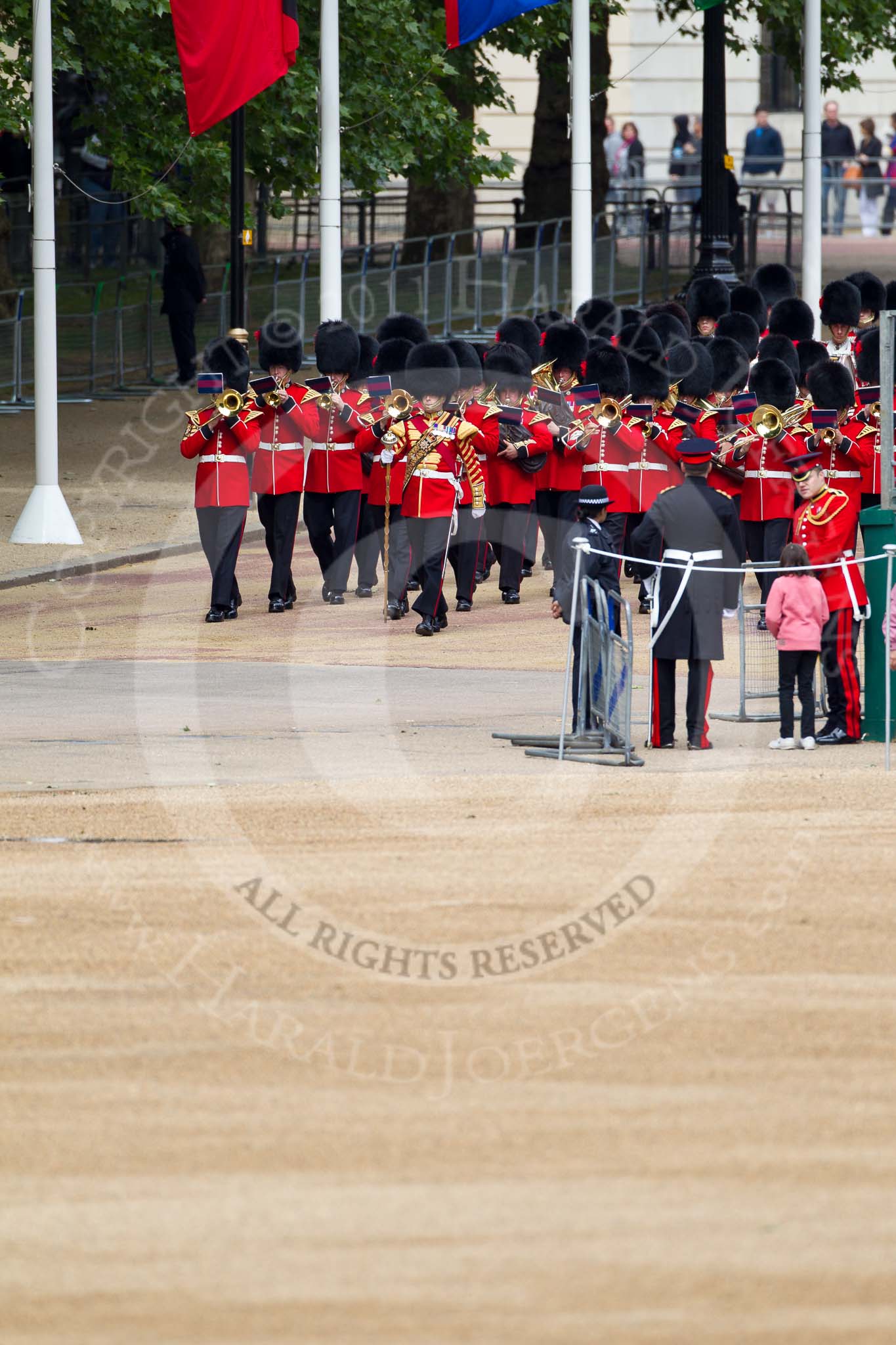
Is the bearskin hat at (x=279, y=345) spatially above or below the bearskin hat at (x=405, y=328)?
below

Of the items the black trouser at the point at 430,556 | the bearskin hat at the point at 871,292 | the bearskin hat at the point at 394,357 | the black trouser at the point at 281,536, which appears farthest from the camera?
the bearskin hat at the point at 871,292

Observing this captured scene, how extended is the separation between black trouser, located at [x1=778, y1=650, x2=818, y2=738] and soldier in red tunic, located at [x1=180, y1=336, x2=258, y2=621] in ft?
13.9

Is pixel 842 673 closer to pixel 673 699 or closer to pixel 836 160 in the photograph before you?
pixel 673 699

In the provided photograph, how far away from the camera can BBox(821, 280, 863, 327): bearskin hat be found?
1836 cm

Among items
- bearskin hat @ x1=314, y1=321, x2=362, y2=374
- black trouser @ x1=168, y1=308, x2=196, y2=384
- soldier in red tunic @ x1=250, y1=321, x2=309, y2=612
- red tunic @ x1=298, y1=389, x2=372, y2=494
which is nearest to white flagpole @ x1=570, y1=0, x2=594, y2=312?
black trouser @ x1=168, y1=308, x2=196, y2=384

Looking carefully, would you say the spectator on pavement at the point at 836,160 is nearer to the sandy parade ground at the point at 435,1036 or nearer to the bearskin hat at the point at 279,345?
the bearskin hat at the point at 279,345

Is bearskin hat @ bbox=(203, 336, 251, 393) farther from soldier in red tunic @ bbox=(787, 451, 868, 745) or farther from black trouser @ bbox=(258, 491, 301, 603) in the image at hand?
soldier in red tunic @ bbox=(787, 451, 868, 745)

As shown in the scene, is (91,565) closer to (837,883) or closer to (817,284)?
(837,883)

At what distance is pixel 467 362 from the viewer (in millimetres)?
15219

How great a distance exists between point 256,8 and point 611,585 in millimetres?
8344

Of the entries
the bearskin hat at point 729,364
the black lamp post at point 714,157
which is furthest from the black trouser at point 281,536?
the black lamp post at point 714,157

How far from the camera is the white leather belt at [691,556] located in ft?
34.0

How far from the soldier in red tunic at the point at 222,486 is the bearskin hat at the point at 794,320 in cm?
594

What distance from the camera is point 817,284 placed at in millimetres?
24359
